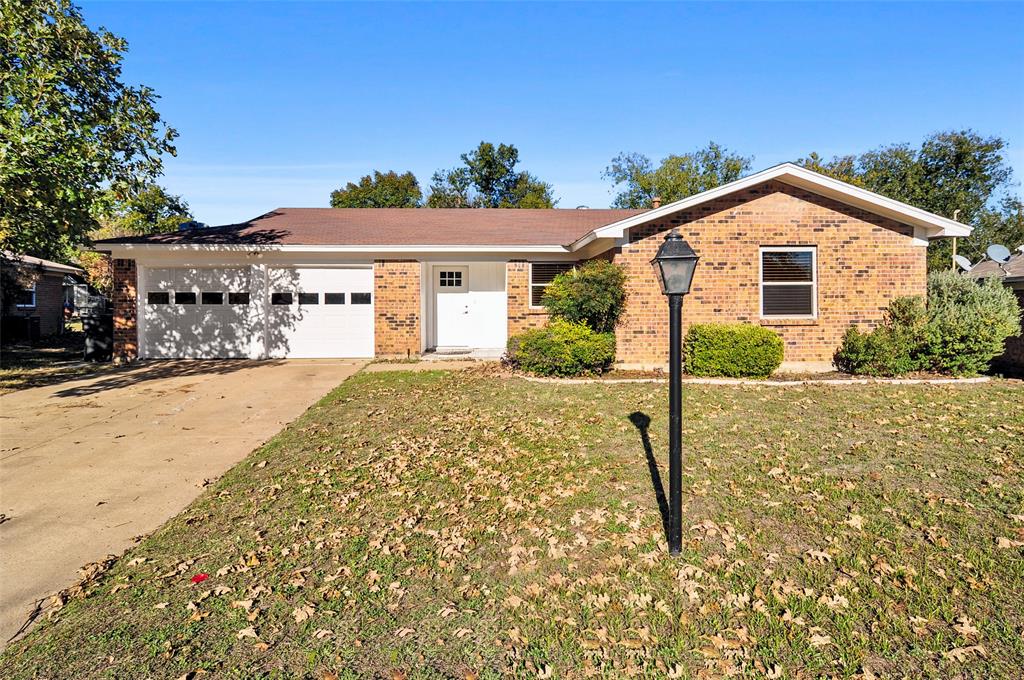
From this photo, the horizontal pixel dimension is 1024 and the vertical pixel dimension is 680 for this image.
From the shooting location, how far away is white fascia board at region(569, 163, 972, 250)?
10.5 meters

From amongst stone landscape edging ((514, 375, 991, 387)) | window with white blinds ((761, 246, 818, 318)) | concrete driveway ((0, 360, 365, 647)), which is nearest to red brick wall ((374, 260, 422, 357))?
concrete driveway ((0, 360, 365, 647))

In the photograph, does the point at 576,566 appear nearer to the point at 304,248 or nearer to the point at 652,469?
the point at 652,469

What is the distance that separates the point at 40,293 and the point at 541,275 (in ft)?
70.9

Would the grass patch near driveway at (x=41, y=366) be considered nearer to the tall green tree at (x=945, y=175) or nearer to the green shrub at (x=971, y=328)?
the green shrub at (x=971, y=328)

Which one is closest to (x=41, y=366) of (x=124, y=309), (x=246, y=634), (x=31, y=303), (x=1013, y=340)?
(x=124, y=309)

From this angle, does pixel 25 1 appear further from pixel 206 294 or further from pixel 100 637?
pixel 100 637

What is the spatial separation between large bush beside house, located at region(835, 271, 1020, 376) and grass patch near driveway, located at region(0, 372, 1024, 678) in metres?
3.87

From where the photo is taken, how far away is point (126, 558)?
3.82 metres

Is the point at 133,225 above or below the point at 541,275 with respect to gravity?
above

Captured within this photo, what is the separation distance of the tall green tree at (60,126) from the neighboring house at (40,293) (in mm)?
9971

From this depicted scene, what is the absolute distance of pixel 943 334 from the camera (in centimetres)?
1005

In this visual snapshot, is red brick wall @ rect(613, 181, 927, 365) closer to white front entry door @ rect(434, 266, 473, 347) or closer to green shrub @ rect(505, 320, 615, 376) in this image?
green shrub @ rect(505, 320, 615, 376)

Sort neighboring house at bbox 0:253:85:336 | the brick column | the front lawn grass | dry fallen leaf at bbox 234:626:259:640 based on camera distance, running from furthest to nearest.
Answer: neighboring house at bbox 0:253:85:336 → the brick column → the front lawn grass → dry fallen leaf at bbox 234:626:259:640

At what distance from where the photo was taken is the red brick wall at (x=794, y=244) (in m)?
11.1
